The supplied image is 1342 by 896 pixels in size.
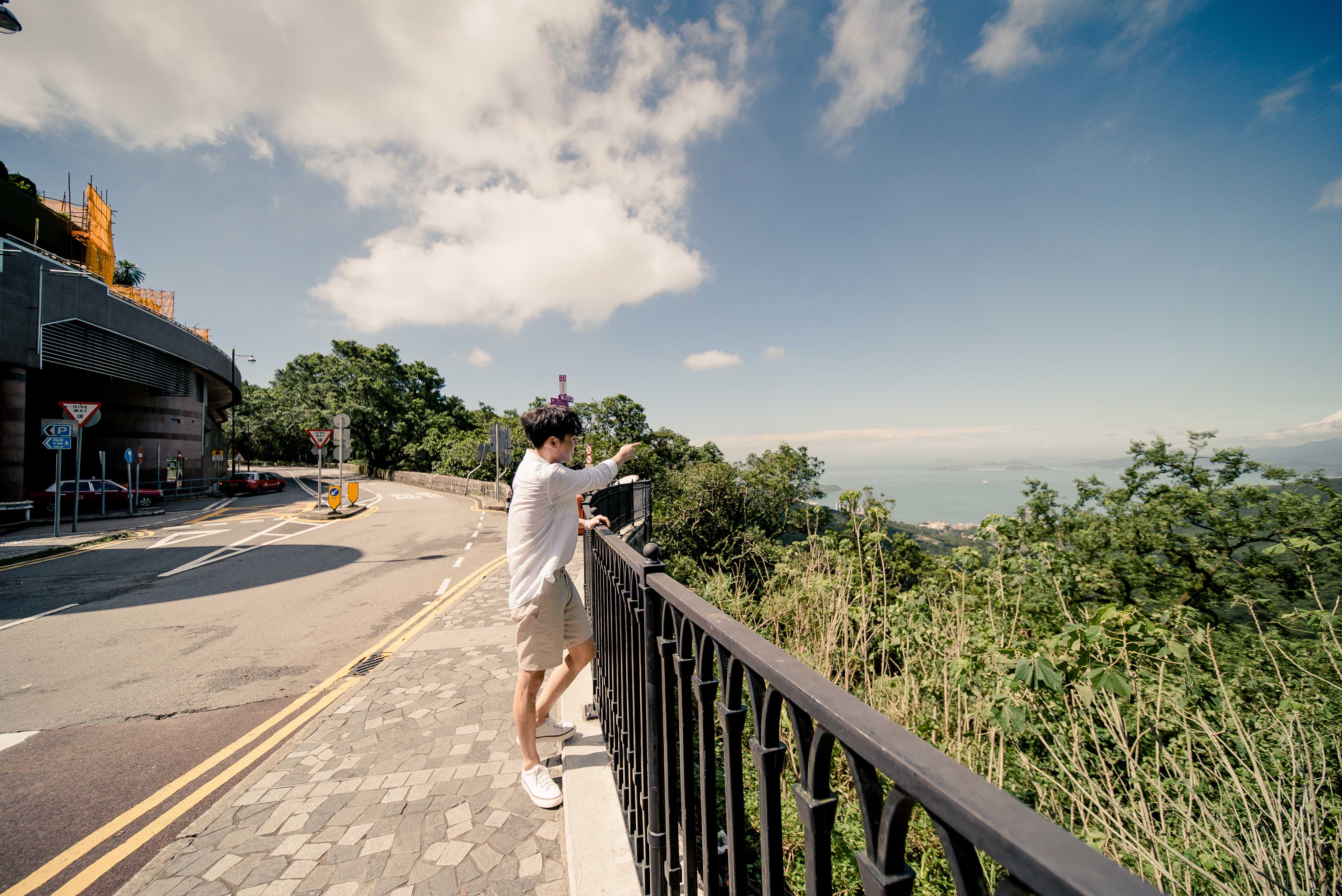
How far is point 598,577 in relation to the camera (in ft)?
11.0

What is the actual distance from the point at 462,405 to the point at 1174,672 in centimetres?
6007

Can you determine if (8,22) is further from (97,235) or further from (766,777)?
(97,235)

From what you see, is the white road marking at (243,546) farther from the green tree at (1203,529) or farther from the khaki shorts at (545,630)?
the green tree at (1203,529)

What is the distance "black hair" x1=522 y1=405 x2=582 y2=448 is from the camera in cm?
293

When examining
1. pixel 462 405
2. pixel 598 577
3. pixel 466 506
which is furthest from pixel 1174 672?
pixel 462 405

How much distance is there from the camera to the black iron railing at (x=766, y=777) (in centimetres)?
57

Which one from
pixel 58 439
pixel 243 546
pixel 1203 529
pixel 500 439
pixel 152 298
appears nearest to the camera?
pixel 243 546

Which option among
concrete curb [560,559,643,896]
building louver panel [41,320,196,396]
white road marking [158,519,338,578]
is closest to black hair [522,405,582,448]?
concrete curb [560,559,643,896]

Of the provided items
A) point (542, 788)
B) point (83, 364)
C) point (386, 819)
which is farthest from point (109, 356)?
point (542, 788)

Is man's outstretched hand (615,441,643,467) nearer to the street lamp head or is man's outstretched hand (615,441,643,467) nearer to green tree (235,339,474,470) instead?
the street lamp head

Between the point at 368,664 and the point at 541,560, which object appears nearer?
the point at 541,560

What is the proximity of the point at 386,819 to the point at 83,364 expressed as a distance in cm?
2395

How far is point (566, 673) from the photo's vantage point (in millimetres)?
3074

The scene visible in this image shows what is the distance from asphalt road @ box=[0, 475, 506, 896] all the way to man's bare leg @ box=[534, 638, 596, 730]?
6.63ft
